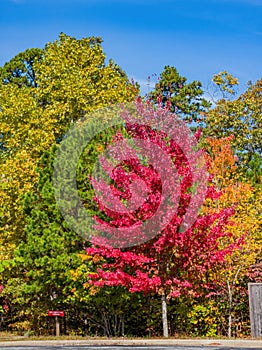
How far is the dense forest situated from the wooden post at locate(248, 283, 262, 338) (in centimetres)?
208

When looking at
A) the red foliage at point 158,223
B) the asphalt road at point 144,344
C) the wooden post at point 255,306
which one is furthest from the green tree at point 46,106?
the wooden post at point 255,306

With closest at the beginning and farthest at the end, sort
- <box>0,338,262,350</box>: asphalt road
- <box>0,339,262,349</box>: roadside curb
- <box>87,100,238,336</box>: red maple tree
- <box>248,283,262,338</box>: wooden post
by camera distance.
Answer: <box>0,338,262,350</box>: asphalt road < <box>0,339,262,349</box>: roadside curb < <box>248,283,262,338</box>: wooden post < <box>87,100,238,336</box>: red maple tree

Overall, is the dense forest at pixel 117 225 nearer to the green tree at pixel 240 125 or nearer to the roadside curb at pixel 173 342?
the roadside curb at pixel 173 342

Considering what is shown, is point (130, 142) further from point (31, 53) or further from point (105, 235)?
point (31, 53)

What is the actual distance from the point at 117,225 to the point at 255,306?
16.9ft

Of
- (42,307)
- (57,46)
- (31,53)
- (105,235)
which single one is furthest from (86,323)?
(31,53)

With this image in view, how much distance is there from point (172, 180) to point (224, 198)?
6640 mm

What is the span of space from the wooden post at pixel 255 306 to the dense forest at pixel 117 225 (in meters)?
2.08

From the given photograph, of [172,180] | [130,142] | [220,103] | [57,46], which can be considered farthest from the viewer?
[220,103]

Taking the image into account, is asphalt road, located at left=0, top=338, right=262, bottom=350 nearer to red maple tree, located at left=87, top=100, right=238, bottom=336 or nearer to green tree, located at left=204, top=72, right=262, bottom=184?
red maple tree, located at left=87, top=100, right=238, bottom=336

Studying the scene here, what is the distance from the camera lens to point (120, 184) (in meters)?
22.6

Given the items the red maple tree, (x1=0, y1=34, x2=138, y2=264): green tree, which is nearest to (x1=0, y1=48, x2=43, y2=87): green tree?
(x1=0, y1=34, x2=138, y2=264): green tree

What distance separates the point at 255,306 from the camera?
21.6 metres

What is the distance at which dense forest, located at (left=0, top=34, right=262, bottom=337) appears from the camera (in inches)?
882
